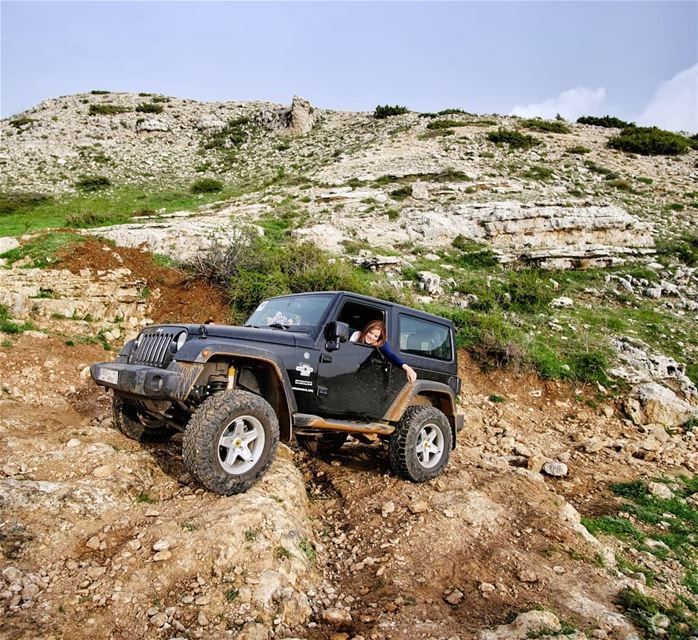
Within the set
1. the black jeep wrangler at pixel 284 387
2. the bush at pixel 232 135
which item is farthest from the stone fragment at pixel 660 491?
the bush at pixel 232 135

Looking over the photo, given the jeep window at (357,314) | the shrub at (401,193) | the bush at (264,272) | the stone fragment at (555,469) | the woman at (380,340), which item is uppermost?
the shrub at (401,193)

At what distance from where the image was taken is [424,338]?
20.3ft

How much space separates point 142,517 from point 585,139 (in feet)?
114

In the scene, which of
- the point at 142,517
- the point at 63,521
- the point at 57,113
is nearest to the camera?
the point at 63,521

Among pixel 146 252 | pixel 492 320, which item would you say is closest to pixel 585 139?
pixel 492 320

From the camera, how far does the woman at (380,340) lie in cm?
544

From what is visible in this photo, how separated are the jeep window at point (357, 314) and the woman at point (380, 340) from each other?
70mm

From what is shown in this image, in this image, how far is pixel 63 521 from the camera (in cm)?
368

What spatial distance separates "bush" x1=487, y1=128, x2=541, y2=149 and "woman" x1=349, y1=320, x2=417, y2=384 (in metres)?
26.5

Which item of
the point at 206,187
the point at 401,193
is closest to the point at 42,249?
the point at 401,193

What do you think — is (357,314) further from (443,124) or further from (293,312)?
(443,124)

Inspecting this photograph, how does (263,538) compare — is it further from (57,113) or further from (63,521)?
(57,113)

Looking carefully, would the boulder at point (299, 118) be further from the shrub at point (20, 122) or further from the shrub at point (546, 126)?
the shrub at point (20, 122)

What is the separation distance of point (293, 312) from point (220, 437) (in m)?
1.88
